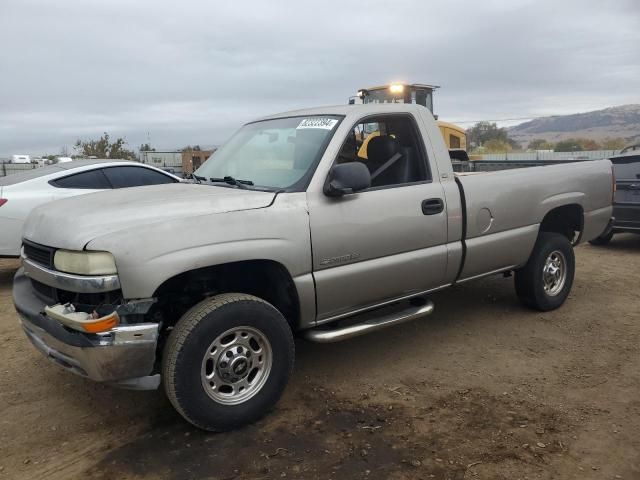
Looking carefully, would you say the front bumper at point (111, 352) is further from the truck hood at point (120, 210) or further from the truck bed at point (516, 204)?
the truck bed at point (516, 204)

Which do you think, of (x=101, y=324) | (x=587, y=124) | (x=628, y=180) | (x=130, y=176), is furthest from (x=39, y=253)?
(x=587, y=124)

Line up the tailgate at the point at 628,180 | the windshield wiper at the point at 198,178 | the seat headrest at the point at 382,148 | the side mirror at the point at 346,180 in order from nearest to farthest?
the side mirror at the point at 346,180 → the windshield wiper at the point at 198,178 → the seat headrest at the point at 382,148 → the tailgate at the point at 628,180

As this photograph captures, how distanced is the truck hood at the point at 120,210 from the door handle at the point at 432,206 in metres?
1.29

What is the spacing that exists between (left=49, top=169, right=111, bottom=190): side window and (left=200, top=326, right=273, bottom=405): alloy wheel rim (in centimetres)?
476

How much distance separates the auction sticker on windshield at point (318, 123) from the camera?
4.04 m

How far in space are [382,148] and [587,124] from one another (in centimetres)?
11319

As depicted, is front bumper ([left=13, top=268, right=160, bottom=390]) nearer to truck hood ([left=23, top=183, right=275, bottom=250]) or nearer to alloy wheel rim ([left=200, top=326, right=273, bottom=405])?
alloy wheel rim ([left=200, top=326, right=273, bottom=405])

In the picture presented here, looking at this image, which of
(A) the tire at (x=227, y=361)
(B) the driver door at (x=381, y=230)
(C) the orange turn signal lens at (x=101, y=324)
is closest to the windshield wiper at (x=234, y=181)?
(B) the driver door at (x=381, y=230)

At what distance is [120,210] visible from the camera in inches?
126

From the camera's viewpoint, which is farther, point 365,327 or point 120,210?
point 365,327

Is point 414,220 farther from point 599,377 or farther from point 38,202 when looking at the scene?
point 38,202

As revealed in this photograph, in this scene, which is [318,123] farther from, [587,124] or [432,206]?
[587,124]

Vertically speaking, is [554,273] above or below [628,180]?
below

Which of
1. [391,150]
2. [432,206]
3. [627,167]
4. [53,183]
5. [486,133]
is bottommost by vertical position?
[432,206]
